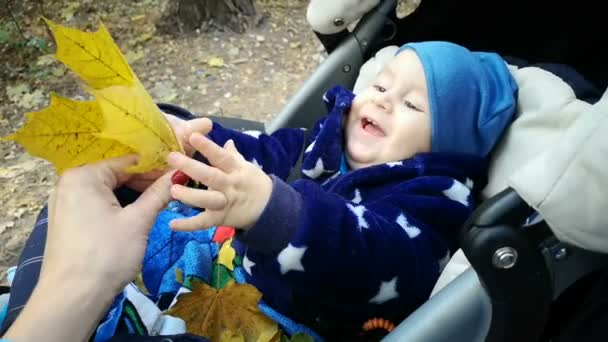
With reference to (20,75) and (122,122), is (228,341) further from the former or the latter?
(20,75)

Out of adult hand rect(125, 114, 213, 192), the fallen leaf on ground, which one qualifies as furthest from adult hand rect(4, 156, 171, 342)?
the fallen leaf on ground

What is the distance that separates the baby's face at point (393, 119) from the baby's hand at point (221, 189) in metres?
0.46

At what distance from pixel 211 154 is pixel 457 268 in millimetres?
538

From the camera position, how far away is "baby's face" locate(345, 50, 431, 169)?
147 centimetres

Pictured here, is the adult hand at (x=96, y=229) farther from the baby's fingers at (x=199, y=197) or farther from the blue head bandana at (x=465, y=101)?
the blue head bandana at (x=465, y=101)

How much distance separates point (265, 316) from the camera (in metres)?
1.33

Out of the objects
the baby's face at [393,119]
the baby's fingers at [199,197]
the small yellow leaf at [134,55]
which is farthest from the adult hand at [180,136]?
the small yellow leaf at [134,55]

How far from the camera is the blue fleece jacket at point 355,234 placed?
44.5 inches

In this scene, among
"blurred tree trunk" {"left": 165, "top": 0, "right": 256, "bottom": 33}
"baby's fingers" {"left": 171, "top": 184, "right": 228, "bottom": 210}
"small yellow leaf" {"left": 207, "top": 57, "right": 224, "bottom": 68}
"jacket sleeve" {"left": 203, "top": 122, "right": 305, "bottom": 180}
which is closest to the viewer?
"baby's fingers" {"left": 171, "top": 184, "right": 228, "bottom": 210}

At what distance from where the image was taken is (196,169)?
0.95 metres

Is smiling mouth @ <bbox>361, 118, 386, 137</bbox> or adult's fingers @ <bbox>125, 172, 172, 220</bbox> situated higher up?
adult's fingers @ <bbox>125, 172, 172, 220</bbox>

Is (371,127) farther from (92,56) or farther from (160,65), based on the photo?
(160,65)

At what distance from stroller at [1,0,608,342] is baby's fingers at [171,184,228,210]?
37 centimetres

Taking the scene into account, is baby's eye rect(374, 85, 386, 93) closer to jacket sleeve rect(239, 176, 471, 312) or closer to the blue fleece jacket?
the blue fleece jacket
